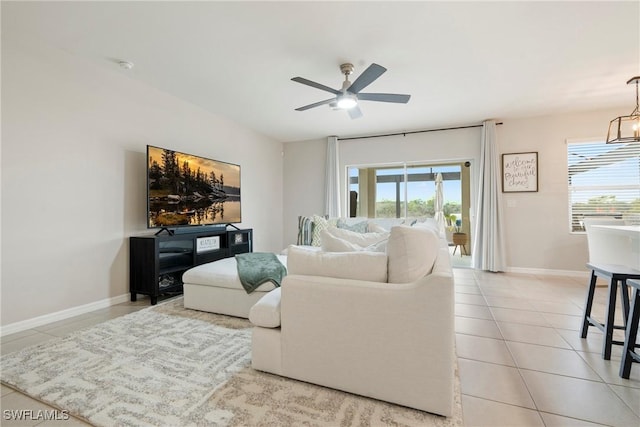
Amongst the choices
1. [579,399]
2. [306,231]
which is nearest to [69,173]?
[306,231]

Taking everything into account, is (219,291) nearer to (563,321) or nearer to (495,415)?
(495,415)

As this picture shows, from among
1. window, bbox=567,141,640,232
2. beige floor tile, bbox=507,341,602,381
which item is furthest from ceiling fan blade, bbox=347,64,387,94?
window, bbox=567,141,640,232

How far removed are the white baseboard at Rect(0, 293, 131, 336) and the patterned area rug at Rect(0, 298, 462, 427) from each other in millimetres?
539

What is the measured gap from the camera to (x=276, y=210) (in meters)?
6.11

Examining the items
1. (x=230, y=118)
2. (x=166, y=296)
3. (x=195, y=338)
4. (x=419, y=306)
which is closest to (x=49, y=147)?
(x=166, y=296)

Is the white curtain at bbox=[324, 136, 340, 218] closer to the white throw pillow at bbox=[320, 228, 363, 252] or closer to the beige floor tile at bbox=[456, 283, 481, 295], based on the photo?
the beige floor tile at bbox=[456, 283, 481, 295]

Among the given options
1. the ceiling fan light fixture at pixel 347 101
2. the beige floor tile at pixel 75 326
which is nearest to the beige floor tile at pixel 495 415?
the ceiling fan light fixture at pixel 347 101

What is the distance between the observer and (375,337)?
4.65ft

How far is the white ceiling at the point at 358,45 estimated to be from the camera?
2.11 metres

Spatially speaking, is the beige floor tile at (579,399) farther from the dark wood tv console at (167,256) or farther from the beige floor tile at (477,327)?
the dark wood tv console at (167,256)

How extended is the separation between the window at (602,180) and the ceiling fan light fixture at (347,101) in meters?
3.94

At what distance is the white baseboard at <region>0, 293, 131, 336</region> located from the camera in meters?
2.33

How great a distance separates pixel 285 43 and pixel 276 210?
393cm

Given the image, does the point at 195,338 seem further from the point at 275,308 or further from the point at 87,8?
the point at 87,8
